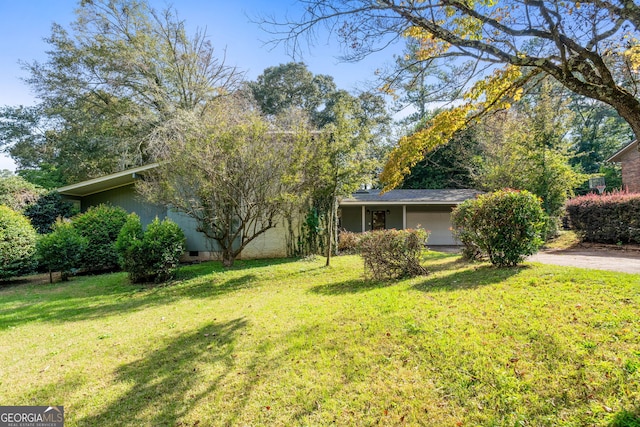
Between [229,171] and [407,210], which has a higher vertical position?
[229,171]

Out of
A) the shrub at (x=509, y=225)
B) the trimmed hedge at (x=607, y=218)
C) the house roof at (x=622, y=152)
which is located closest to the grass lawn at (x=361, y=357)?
the shrub at (x=509, y=225)

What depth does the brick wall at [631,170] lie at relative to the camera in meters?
16.8

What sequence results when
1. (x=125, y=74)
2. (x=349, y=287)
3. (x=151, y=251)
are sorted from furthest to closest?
(x=125, y=74) → (x=151, y=251) → (x=349, y=287)

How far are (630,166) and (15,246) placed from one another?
1130 inches

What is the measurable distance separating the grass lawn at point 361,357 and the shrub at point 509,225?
607 millimetres

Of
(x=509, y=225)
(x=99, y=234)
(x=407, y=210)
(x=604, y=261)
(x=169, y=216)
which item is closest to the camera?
(x=509, y=225)

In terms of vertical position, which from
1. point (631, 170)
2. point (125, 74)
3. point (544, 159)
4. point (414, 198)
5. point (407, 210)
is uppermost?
point (125, 74)

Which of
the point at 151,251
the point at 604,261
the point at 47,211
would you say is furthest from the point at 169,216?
the point at 604,261

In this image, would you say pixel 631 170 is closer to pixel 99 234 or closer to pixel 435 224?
pixel 435 224

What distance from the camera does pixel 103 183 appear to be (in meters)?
13.2

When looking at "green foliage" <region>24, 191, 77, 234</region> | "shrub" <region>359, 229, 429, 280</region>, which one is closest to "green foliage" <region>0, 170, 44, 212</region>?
"green foliage" <region>24, 191, 77, 234</region>

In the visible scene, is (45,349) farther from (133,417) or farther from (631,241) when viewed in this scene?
(631,241)

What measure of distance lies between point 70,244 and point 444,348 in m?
11.6

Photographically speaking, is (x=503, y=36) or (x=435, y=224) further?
(x=435, y=224)
